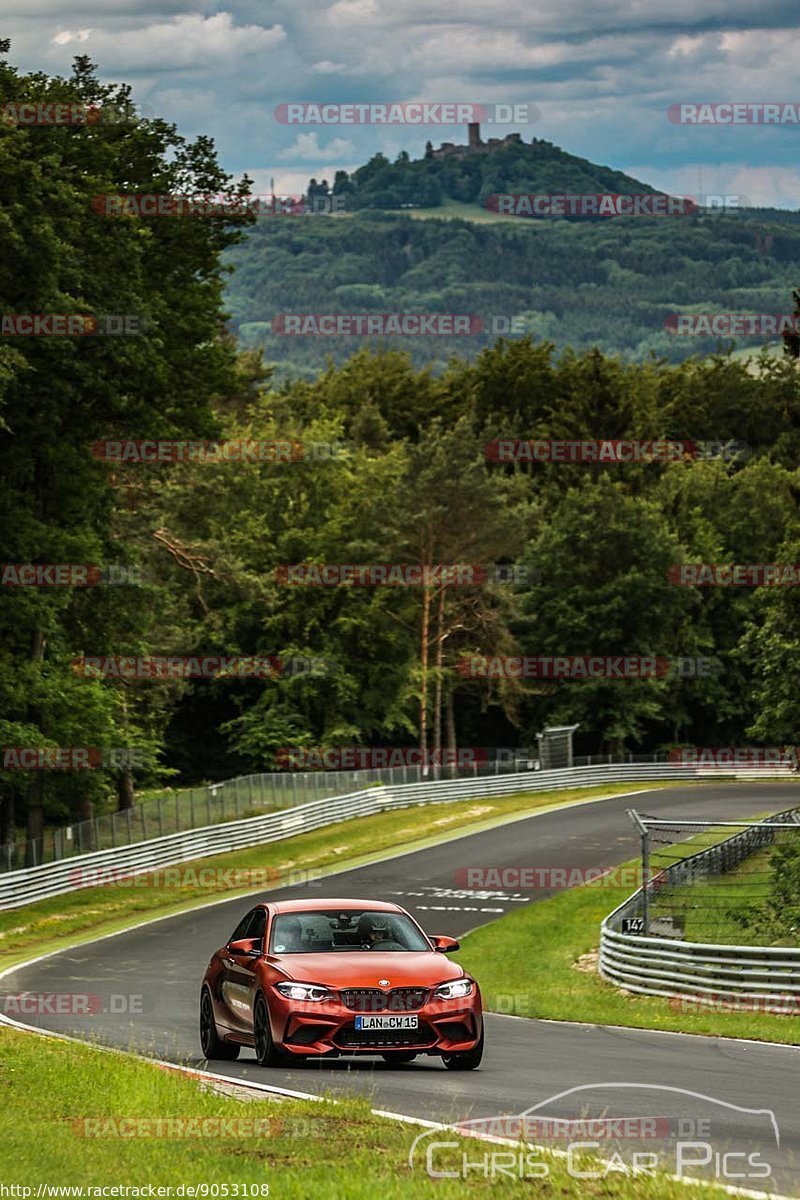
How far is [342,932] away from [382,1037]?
5.00 feet

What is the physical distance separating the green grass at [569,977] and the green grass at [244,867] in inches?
327

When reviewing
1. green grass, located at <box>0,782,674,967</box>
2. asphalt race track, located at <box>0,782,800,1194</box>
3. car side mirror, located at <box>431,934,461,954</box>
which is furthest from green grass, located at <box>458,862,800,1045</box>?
green grass, located at <box>0,782,674,967</box>

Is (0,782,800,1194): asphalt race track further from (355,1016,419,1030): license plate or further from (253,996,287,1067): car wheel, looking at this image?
(355,1016,419,1030): license plate

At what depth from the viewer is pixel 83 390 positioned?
41.3m

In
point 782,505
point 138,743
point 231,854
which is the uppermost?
point 782,505

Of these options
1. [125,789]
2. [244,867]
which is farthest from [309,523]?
[244,867]

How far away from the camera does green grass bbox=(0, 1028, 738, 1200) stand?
8.46 meters

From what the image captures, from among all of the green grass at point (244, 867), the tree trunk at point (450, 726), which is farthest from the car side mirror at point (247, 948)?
the tree trunk at point (450, 726)

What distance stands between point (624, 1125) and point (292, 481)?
7783cm

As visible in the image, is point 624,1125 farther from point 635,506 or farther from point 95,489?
point 635,506

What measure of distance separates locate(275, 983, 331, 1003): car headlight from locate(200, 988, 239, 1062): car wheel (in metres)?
1.82

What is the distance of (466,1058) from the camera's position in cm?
1466

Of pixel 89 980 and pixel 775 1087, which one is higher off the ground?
pixel 775 1087

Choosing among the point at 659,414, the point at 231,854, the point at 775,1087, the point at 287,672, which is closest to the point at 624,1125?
the point at 775,1087
